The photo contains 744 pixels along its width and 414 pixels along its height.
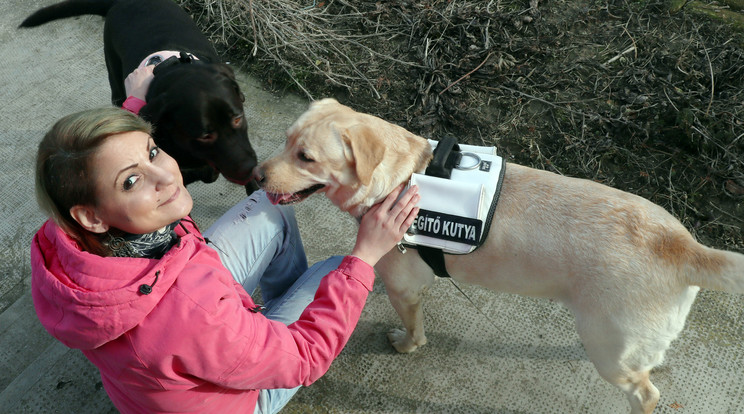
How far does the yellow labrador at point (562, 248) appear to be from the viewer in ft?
6.09

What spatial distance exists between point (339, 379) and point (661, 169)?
2.59 m

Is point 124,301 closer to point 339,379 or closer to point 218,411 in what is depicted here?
point 218,411

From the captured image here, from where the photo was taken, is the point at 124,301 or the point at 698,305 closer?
the point at 124,301

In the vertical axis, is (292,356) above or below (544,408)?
above

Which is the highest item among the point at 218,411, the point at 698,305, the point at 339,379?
the point at 218,411

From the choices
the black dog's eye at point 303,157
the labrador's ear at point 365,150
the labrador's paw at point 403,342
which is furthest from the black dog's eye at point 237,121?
the labrador's paw at point 403,342

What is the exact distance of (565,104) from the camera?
145 inches

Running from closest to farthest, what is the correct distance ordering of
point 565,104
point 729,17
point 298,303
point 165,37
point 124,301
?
1. point 124,301
2. point 298,303
3. point 165,37
4. point 565,104
5. point 729,17

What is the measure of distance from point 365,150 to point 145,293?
3.45ft

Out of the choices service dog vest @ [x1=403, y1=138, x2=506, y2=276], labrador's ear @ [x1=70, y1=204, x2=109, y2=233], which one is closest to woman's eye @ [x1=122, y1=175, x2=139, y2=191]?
labrador's ear @ [x1=70, y1=204, x2=109, y2=233]

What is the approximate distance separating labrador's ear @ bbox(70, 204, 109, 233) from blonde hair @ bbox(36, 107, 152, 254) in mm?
19

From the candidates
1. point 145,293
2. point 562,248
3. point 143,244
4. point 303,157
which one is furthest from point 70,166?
point 562,248

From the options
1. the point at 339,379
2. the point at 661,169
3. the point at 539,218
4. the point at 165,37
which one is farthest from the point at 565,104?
the point at 165,37

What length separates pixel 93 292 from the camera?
130cm
